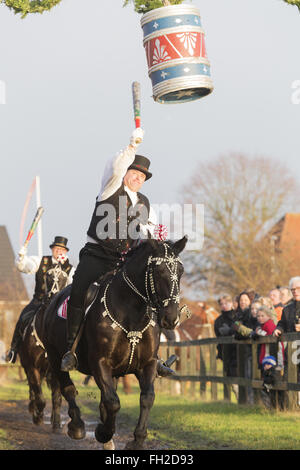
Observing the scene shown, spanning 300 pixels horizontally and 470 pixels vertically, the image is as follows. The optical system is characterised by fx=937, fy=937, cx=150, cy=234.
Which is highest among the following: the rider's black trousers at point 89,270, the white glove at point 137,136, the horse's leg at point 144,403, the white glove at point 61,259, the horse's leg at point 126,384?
the white glove at point 137,136

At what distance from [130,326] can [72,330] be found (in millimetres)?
A: 918

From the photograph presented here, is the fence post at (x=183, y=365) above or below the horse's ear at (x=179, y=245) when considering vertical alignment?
below

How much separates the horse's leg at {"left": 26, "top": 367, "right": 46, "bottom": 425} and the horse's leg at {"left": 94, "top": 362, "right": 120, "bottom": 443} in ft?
14.6

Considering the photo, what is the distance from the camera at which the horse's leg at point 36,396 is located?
13680 mm

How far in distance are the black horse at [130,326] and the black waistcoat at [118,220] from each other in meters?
0.41

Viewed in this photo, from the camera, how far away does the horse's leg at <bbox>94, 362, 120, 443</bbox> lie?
908 centimetres

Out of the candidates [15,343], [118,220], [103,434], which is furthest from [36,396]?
[118,220]

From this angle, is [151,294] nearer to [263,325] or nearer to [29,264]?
[263,325]

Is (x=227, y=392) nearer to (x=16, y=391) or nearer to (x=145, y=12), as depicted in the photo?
(x=145, y=12)

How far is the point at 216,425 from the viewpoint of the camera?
1209 centimetres

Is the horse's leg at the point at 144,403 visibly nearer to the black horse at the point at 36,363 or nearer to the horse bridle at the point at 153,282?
the horse bridle at the point at 153,282

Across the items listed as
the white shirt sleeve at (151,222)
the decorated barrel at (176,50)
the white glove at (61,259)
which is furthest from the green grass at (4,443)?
the decorated barrel at (176,50)

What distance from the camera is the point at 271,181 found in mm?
44625
